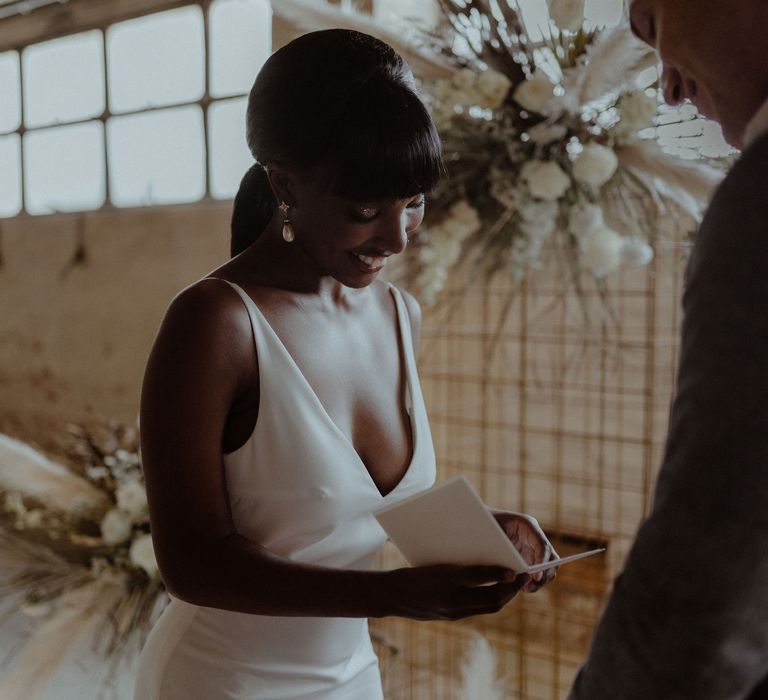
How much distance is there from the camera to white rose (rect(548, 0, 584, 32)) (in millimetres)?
1292

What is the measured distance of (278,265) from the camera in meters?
1.05

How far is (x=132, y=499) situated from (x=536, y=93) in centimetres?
93

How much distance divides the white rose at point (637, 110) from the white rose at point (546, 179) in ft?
0.42

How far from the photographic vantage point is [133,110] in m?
3.12

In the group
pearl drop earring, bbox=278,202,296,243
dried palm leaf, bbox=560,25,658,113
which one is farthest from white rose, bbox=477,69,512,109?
pearl drop earring, bbox=278,202,296,243

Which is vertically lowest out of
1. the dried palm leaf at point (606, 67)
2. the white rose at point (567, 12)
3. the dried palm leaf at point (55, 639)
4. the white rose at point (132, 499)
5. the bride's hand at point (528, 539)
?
the dried palm leaf at point (55, 639)

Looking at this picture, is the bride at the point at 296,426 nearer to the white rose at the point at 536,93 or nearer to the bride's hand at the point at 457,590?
the bride's hand at the point at 457,590

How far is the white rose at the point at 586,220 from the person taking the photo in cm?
141

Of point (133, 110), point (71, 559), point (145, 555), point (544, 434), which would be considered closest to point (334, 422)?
point (145, 555)

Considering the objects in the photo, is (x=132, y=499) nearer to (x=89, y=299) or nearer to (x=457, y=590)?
(x=457, y=590)

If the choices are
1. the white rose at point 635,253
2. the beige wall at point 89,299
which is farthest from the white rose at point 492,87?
the beige wall at point 89,299

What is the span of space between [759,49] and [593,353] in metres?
1.57

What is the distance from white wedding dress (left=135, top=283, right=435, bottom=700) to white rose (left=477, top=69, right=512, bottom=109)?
24.2 inches

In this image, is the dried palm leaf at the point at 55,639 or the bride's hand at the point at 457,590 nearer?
the bride's hand at the point at 457,590
